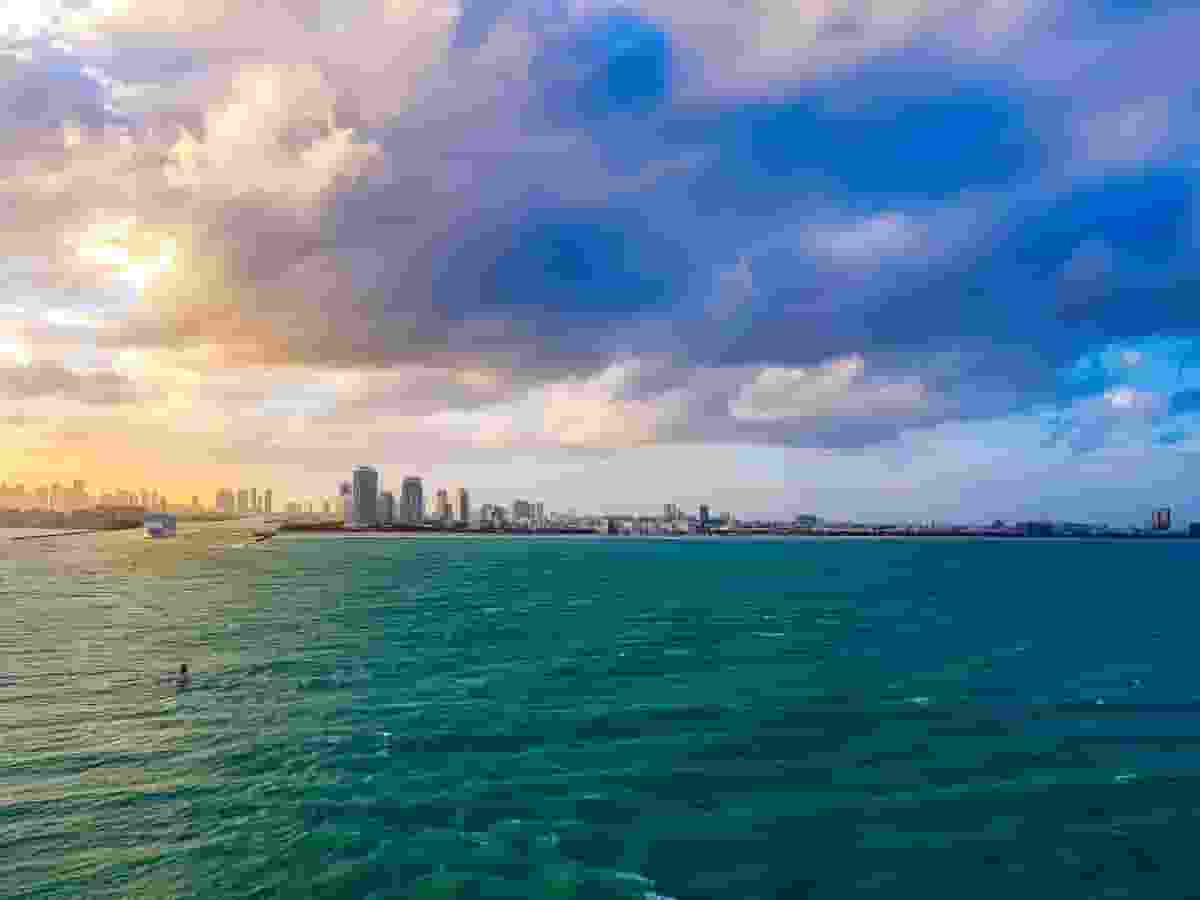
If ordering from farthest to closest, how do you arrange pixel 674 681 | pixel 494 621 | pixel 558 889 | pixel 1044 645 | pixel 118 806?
1. pixel 494 621
2. pixel 1044 645
3. pixel 674 681
4. pixel 118 806
5. pixel 558 889

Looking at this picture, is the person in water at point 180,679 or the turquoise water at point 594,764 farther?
the person in water at point 180,679

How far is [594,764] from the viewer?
4725 cm

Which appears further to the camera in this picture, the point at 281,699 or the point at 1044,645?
the point at 1044,645

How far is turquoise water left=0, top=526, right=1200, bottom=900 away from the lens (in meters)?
34.0

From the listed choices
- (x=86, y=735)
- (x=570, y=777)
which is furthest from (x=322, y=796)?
(x=86, y=735)

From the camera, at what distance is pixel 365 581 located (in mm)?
185250

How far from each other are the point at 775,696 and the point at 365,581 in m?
140

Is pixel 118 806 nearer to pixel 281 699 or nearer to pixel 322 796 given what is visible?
pixel 322 796

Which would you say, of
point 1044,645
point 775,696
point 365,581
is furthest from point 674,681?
point 365,581

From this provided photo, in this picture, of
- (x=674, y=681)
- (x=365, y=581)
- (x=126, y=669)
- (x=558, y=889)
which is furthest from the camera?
(x=365, y=581)

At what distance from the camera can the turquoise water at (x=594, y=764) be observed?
34000mm

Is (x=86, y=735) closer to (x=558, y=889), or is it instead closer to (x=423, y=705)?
(x=423, y=705)

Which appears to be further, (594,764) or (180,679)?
(180,679)

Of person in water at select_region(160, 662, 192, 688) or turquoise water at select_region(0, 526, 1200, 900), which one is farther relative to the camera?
person in water at select_region(160, 662, 192, 688)
